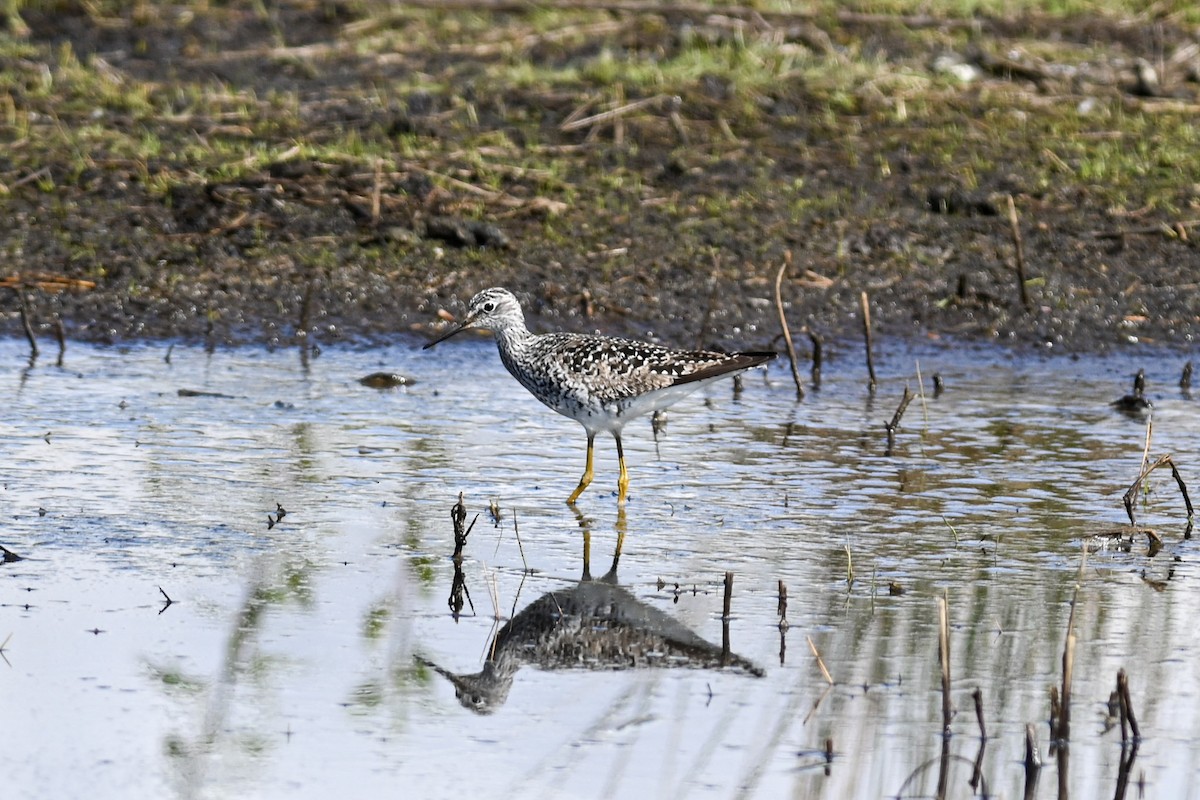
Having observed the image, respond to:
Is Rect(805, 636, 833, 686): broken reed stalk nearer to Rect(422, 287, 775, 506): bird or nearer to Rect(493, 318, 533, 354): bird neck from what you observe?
Rect(422, 287, 775, 506): bird

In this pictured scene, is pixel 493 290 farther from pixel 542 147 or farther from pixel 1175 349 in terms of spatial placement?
pixel 1175 349

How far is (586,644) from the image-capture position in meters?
6.14

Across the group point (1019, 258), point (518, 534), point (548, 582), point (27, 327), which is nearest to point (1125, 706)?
point (548, 582)

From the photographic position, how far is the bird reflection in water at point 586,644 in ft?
18.9

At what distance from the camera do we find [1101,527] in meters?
7.67

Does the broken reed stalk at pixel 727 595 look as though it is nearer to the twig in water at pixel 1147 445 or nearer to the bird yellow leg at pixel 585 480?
the bird yellow leg at pixel 585 480

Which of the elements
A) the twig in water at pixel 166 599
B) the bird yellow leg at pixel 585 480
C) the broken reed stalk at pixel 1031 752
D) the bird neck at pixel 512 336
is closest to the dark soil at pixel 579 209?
the bird neck at pixel 512 336

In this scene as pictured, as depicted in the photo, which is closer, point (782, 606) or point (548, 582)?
point (782, 606)

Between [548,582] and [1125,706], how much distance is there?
2.45 metres

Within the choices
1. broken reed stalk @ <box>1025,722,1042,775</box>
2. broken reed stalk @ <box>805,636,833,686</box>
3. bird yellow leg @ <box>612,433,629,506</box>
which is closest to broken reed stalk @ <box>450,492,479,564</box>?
bird yellow leg @ <box>612,433,629,506</box>

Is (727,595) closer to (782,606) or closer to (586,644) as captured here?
(782,606)

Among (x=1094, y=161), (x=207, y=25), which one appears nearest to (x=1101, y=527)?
(x=1094, y=161)

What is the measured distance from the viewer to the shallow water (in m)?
5.19

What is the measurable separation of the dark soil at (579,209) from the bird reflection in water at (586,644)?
4.37m
